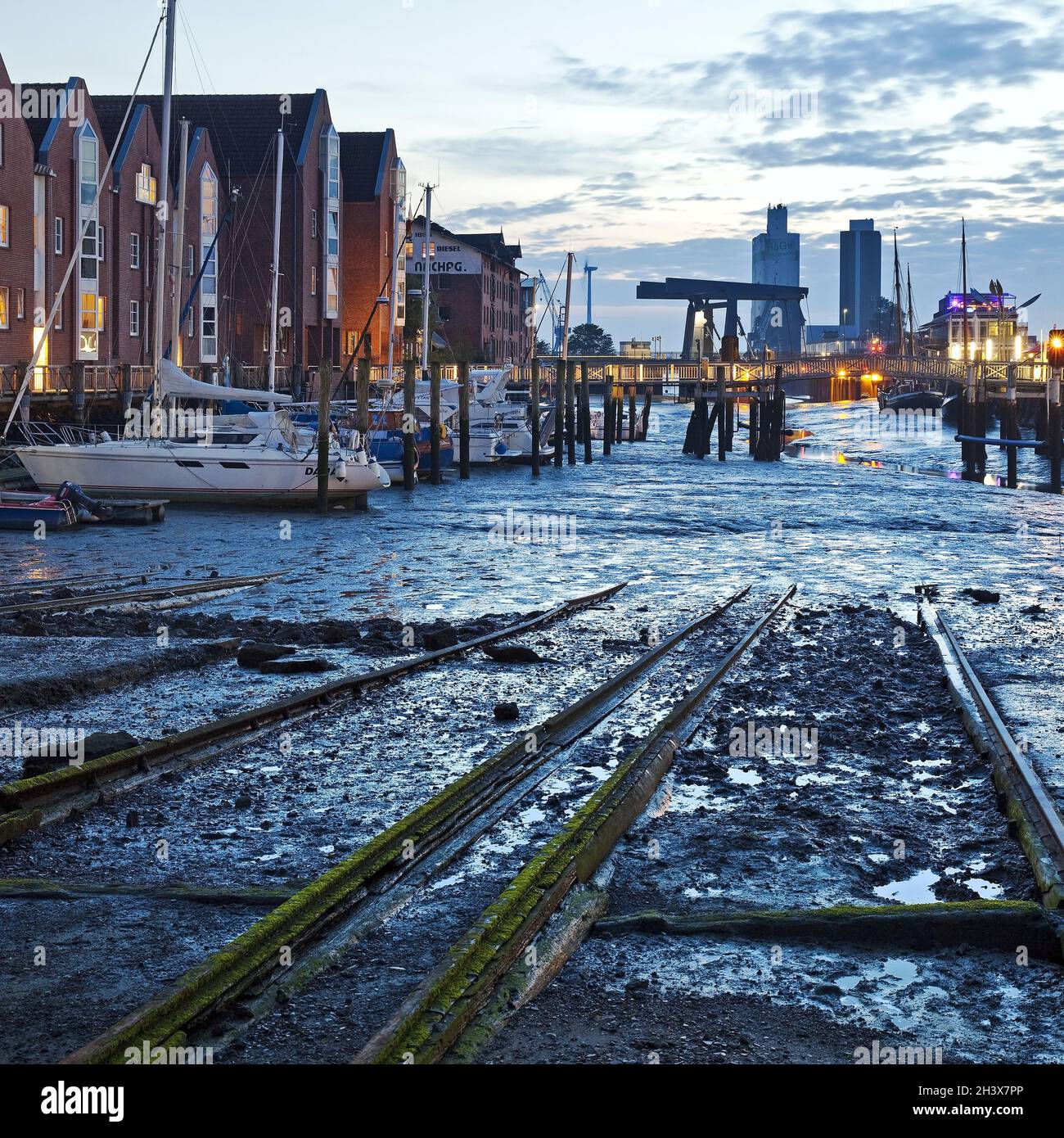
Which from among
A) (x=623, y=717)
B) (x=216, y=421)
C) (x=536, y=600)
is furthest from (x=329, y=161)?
(x=623, y=717)

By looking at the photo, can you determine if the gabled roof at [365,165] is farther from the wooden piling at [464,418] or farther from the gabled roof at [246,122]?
the wooden piling at [464,418]

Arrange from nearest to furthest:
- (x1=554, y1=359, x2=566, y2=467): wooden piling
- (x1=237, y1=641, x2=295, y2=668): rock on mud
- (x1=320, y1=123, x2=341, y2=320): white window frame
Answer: (x1=237, y1=641, x2=295, y2=668): rock on mud, (x1=554, y1=359, x2=566, y2=467): wooden piling, (x1=320, y1=123, x2=341, y2=320): white window frame

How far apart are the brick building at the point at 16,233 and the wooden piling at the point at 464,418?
1417 centimetres

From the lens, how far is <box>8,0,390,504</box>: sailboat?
35.6 m

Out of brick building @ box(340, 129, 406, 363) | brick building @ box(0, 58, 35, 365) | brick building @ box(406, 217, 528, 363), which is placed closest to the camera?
brick building @ box(0, 58, 35, 365)

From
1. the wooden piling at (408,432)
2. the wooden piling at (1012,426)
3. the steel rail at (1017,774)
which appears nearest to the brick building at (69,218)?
the wooden piling at (408,432)

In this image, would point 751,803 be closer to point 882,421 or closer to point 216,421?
point 216,421

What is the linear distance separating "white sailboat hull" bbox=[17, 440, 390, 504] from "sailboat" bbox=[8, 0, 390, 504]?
2cm

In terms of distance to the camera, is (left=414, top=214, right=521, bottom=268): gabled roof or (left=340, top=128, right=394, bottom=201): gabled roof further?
Answer: (left=414, top=214, right=521, bottom=268): gabled roof

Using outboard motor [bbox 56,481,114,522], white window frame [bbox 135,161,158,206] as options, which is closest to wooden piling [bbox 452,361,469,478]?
white window frame [bbox 135,161,158,206]

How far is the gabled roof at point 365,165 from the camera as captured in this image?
258 ft

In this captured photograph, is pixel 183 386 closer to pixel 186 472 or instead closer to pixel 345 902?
pixel 186 472

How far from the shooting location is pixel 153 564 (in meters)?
24.5

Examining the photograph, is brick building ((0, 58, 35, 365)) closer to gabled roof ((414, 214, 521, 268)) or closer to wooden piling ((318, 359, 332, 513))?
wooden piling ((318, 359, 332, 513))
